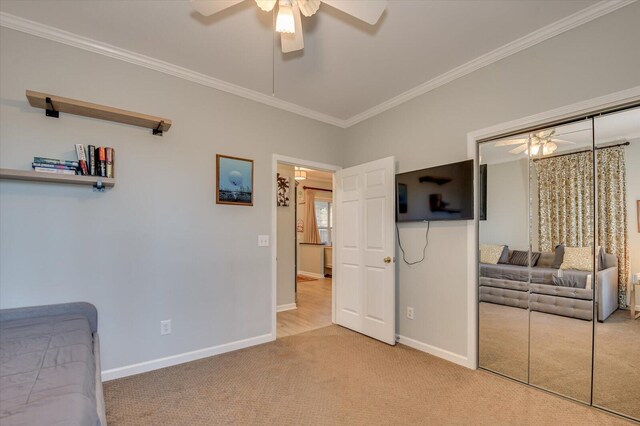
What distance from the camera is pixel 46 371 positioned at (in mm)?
1281

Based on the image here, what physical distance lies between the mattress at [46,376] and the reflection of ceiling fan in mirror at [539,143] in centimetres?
305

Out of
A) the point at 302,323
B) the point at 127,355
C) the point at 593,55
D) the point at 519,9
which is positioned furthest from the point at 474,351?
the point at 127,355

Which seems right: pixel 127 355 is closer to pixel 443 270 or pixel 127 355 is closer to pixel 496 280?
pixel 443 270

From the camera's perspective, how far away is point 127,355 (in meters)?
2.53

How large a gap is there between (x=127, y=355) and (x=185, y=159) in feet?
5.66

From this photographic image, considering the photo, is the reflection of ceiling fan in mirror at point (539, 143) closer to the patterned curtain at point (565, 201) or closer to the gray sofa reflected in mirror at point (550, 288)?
the patterned curtain at point (565, 201)

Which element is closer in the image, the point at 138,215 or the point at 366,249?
the point at 138,215

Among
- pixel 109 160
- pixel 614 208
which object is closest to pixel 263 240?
pixel 109 160

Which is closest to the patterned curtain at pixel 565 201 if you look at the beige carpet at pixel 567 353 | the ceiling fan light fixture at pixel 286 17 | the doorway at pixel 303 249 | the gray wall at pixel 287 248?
the beige carpet at pixel 567 353

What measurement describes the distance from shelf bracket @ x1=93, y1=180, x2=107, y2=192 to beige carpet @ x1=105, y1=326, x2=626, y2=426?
1507 mm

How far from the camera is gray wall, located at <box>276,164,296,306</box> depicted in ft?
15.5

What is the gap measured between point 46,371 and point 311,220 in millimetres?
6927

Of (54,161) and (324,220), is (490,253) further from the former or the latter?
(324,220)

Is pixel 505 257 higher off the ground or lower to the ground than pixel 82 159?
lower
